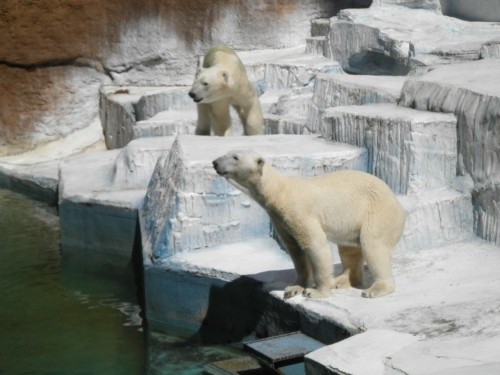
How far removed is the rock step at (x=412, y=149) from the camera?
19.7 feet

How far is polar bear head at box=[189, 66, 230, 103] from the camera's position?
7.43m

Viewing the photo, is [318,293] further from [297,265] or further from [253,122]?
[253,122]

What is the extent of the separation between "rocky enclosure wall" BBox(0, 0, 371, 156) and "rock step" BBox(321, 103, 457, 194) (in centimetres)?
571

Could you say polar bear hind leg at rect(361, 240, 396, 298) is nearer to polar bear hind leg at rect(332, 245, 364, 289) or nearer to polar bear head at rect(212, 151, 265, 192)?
polar bear hind leg at rect(332, 245, 364, 289)

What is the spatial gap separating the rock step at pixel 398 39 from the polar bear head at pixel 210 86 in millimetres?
2179

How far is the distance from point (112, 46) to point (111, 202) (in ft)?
14.9

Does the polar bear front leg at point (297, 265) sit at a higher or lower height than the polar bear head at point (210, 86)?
lower

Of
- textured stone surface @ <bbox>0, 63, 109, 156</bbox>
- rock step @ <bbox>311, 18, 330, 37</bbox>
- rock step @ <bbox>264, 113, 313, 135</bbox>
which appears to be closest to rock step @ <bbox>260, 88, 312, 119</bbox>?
rock step @ <bbox>264, 113, 313, 135</bbox>

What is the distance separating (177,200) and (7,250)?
8.43 feet

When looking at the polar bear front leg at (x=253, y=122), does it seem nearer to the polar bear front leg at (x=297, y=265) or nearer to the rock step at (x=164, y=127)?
the rock step at (x=164, y=127)

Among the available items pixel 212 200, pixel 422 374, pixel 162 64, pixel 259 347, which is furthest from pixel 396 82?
pixel 162 64

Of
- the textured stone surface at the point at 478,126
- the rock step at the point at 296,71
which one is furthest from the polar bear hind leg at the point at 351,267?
the rock step at the point at 296,71

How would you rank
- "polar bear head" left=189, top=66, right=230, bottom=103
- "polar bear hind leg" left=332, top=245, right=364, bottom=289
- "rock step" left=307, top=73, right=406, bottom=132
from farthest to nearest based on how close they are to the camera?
"polar bear head" left=189, top=66, right=230, bottom=103 → "rock step" left=307, top=73, right=406, bottom=132 → "polar bear hind leg" left=332, top=245, right=364, bottom=289

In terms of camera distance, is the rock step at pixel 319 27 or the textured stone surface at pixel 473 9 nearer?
the textured stone surface at pixel 473 9
